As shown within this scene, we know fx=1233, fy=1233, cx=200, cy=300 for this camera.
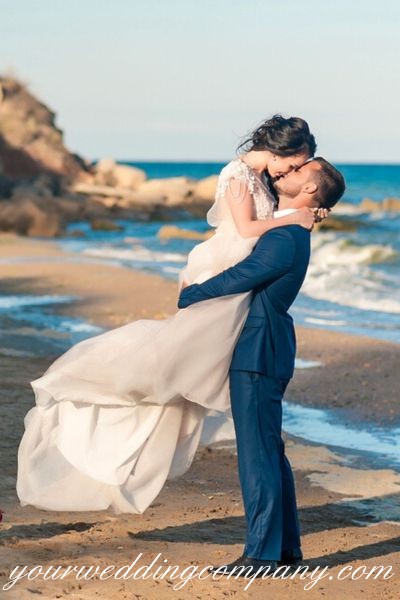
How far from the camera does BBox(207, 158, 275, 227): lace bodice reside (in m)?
5.67

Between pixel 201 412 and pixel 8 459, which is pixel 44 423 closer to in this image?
pixel 201 412

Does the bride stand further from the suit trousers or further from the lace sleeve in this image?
the suit trousers

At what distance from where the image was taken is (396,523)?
6.93 metres

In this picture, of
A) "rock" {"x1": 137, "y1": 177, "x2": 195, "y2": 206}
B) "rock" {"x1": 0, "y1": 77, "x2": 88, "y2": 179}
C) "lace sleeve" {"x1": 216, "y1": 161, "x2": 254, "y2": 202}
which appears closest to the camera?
"lace sleeve" {"x1": 216, "y1": 161, "x2": 254, "y2": 202}

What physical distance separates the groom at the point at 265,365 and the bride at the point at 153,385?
0.21 feet

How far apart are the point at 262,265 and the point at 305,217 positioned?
0.32m

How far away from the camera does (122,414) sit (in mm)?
6008

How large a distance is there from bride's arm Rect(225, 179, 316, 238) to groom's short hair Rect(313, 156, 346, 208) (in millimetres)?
101

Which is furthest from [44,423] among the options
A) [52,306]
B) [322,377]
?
[52,306]

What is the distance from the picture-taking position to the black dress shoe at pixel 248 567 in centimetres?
565

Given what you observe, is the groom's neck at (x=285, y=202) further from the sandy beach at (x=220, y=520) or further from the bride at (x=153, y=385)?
the sandy beach at (x=220, y=520)

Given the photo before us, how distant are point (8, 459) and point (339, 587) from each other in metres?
2.94

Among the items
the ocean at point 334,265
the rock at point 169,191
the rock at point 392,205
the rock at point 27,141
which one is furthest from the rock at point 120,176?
the rock at point 392,205

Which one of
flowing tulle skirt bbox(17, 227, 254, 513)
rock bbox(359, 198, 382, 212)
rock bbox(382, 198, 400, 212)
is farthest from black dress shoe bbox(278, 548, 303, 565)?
rock bbox(359, 198, 382, 212)
